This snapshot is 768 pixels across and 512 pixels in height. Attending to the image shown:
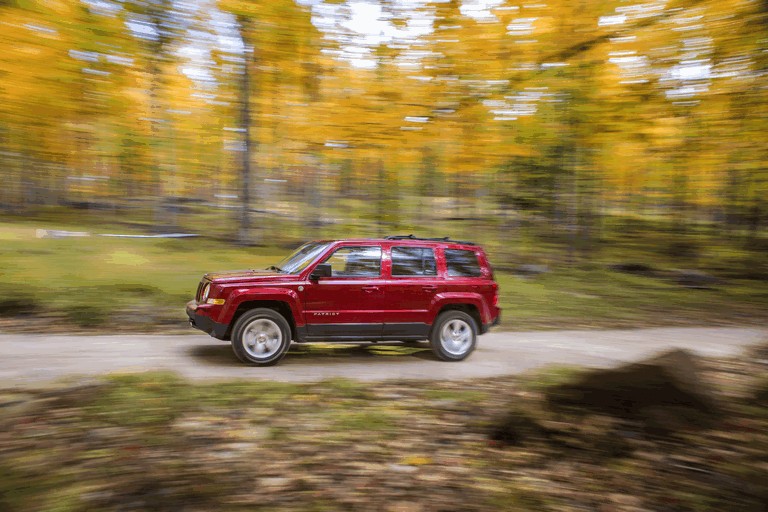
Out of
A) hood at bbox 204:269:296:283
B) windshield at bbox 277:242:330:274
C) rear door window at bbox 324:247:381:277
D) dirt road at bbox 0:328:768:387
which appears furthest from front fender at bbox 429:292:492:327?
hood at bbox 204:269:296:283

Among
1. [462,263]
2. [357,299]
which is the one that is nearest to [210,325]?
[357,299]

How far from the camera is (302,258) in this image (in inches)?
331

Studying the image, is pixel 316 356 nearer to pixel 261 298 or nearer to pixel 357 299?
pixel 357 299

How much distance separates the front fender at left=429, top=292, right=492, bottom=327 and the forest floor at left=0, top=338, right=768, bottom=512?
8.18 ft

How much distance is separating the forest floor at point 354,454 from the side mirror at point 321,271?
220 cm

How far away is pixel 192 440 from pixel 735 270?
2449 centimetres

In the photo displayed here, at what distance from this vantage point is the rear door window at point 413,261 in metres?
8.45

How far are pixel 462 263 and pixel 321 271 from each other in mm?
2179

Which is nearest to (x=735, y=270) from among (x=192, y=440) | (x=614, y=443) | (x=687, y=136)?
(x=687, y=136)

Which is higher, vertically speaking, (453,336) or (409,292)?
(409,292)

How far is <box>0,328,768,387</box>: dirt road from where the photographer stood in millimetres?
7289

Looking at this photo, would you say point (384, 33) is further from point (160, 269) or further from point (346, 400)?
point (160, 269)

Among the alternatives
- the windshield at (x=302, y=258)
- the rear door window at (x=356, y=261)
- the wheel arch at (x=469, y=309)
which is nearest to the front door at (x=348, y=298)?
the rear door window at (x=356, y=261)

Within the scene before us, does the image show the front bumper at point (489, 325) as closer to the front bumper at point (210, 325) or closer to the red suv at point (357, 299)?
the red suv at point (357, 299)
